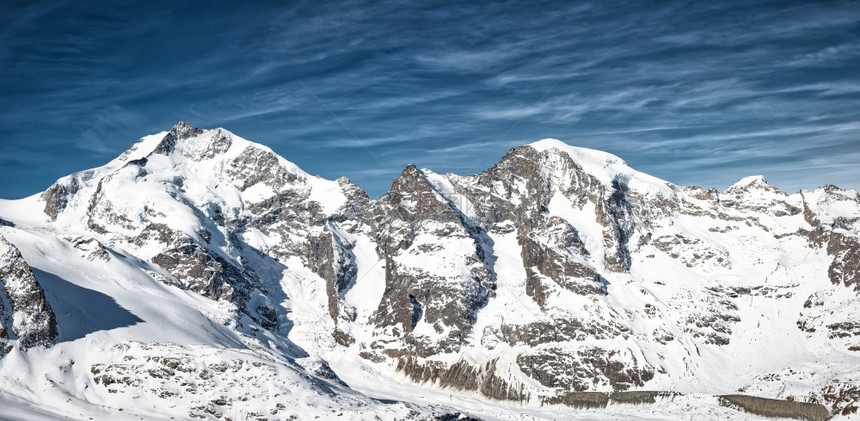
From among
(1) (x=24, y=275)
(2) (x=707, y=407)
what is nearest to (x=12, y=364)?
(1) (x=24, y=275)

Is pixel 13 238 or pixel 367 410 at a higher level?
pixel 13 238

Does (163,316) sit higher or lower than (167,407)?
higher

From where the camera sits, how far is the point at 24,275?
131000mm

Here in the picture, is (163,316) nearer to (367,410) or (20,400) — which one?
(20,400)

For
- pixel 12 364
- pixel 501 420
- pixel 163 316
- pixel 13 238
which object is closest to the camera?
pixel 12 364

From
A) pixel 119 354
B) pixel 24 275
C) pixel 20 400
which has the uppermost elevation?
pixel 24 275

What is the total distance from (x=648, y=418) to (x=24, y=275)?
524 ft

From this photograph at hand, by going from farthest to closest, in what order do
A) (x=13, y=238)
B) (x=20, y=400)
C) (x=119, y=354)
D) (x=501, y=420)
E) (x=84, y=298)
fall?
(x=501, y=420) → (x=13, y=238) → (x=84, y=298) → (x=119, y=354) → (x=20, y=400)

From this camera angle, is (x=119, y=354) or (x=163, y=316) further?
(x=163, y=316)

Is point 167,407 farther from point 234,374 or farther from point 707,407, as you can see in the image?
point 707,407

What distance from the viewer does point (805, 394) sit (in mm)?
181875

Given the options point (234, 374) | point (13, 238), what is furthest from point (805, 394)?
point (13, 238)

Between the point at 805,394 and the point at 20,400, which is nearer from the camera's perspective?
the point at 20,400

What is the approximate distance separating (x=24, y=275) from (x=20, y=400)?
30.0 metres
